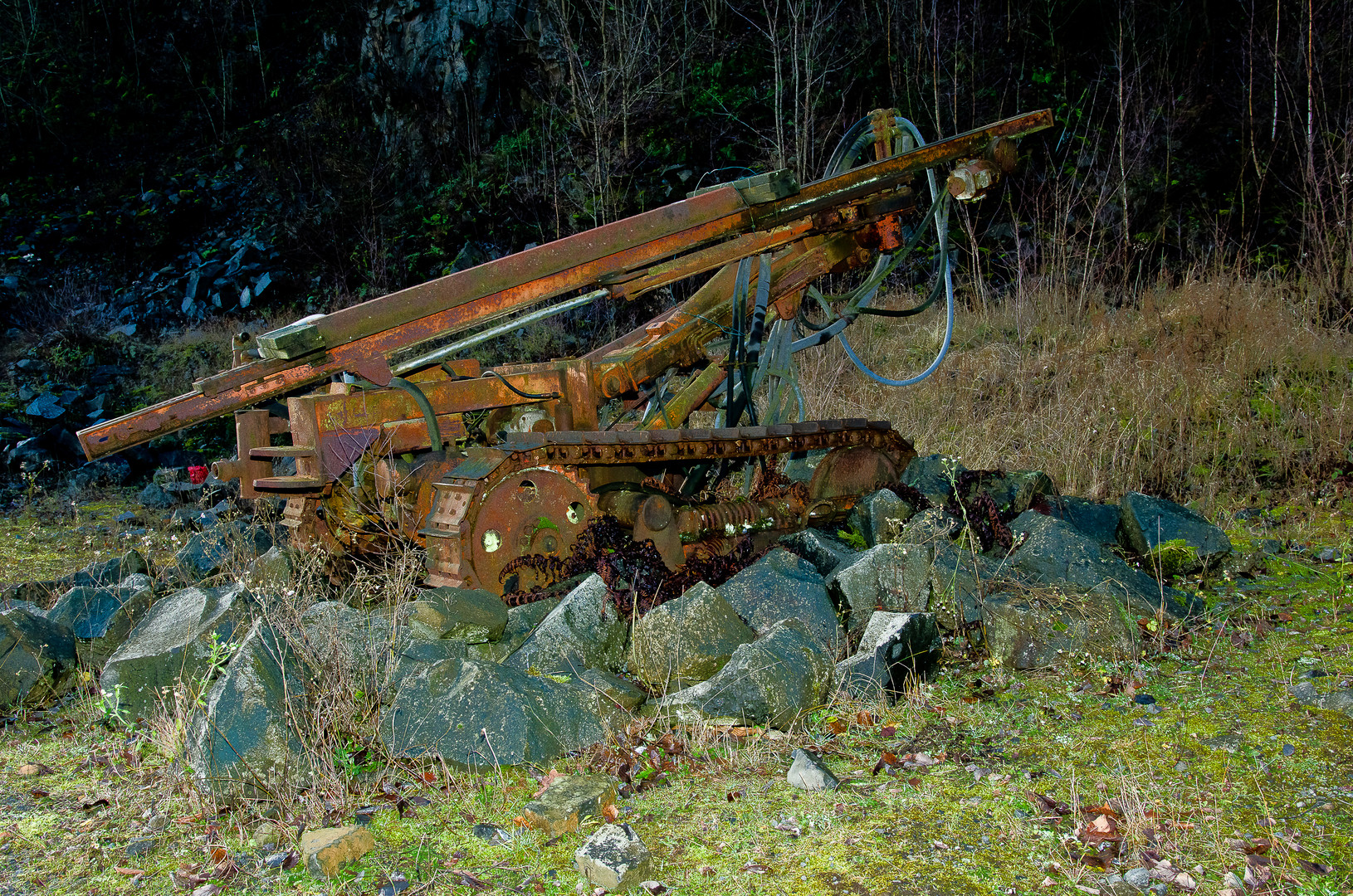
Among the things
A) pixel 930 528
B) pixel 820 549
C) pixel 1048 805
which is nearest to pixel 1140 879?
pixel 1048 805

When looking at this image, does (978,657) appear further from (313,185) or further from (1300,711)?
(313,185)

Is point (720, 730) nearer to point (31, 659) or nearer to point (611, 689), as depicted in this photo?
point (611, 689)

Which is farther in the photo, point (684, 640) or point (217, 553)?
point (217, 553)

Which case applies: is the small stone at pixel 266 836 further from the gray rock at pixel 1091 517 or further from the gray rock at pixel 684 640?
the gray rock at pixel 1091 517

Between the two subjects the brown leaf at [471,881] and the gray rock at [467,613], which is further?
the gray rock at [467,613]

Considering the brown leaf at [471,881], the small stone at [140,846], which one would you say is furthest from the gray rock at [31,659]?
the brown leaf at [471,881]

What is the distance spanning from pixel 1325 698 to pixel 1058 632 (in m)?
0.97

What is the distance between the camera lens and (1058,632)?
444 cm

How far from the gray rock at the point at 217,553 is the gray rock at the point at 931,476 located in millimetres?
3937

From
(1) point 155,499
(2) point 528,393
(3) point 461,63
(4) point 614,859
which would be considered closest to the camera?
(4) point 614,859

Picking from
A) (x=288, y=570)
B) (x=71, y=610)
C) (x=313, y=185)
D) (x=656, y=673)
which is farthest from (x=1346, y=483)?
(x=313, y=185)

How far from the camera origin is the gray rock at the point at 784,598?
4465 mm

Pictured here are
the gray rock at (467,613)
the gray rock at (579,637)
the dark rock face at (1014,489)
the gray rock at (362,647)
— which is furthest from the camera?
the dark rock face at (1014,489)

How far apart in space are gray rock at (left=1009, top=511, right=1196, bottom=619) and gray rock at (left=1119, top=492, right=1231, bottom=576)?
0.35 m
